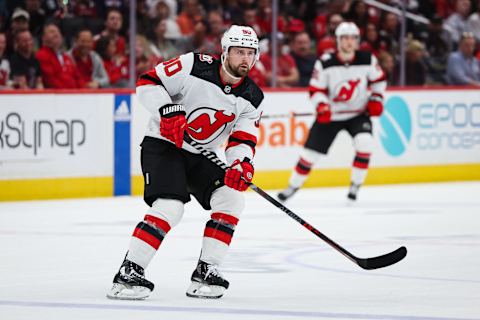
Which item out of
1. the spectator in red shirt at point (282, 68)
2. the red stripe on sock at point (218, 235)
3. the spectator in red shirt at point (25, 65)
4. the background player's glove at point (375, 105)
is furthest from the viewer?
the spectator in red shirt at point (282, 68)

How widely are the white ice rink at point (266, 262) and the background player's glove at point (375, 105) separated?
0.72m

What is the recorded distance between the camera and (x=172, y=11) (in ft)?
35.6

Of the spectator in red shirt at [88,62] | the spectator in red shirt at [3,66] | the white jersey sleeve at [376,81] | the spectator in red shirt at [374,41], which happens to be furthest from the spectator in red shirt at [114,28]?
the spectator in red shirt at [374,41]

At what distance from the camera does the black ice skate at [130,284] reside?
5070 mm

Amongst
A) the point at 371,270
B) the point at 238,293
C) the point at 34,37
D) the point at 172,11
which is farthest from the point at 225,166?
the point at 172,11

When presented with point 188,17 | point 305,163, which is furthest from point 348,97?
point 188,17

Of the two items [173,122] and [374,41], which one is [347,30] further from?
[173,122]

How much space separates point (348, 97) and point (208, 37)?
1.60 meters

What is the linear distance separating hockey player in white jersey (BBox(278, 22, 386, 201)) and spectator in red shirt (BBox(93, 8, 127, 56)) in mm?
1630

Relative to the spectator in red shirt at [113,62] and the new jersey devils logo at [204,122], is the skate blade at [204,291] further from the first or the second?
the spectator in red shirt at [113,62]

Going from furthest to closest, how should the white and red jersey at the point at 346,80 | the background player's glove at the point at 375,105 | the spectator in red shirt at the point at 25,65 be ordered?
the white and red jersey at the point at 346,80 < the background player's glove at the point at 375,105 < the spectator in red shirt at the point at 25,65

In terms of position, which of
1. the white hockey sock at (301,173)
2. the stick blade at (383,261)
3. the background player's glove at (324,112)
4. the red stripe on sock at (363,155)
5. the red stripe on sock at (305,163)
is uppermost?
the background player's glove at (324,112)

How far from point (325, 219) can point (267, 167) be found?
2.27 metres

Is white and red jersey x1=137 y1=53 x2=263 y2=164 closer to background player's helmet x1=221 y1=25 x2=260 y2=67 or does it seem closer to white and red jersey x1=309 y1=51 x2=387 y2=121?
background player's helmet x1=221 y1=25 x2=260 y2=67
